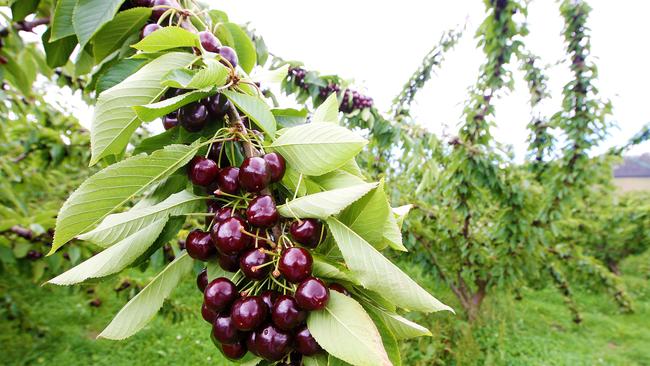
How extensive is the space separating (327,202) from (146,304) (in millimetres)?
372

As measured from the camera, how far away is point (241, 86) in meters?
0.75

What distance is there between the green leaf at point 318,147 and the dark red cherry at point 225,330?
0.26 metres

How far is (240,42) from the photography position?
36.7 inches

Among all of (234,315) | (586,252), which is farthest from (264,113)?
(586,252)

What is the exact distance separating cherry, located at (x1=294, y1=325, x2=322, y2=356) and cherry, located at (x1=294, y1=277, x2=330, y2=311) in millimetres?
52

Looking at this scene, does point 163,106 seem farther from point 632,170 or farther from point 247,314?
point 632,170

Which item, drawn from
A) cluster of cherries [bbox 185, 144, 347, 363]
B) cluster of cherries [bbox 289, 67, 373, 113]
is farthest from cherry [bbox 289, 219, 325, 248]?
cluster of cherries [bbox 289, 67, 373, 113]

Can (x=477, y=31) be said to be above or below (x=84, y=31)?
above

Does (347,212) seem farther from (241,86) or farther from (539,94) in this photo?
(539,94)

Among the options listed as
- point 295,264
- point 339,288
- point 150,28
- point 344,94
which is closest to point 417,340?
point 344,94

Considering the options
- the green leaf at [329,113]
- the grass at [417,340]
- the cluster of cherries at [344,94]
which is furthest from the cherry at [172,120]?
the grass at [417,340]

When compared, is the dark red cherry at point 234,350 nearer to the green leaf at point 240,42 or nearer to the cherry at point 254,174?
the cherry at point 254,174

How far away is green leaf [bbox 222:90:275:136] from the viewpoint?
64cm

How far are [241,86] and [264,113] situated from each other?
4.9 inches
